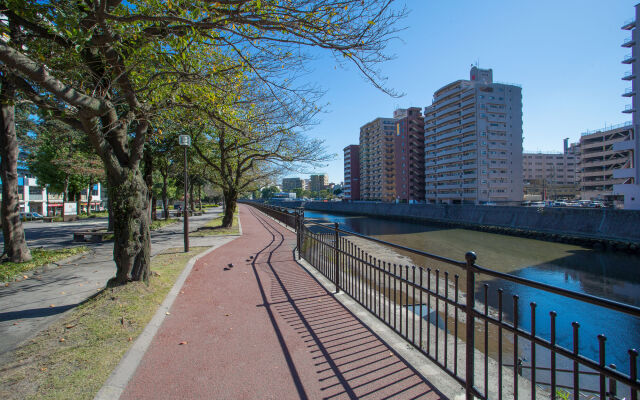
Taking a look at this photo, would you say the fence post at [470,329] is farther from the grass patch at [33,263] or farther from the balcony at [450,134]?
the balcony at [450,134]

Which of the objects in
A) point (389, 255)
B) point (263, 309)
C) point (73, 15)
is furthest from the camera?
point (389, 255)

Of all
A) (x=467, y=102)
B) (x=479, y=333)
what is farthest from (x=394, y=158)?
(x=479, y=333)

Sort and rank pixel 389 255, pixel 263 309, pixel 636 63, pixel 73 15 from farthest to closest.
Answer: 1. pixel 636 63
2. pixel 389 255
3. pixel 263 309
4. pixel 73 15

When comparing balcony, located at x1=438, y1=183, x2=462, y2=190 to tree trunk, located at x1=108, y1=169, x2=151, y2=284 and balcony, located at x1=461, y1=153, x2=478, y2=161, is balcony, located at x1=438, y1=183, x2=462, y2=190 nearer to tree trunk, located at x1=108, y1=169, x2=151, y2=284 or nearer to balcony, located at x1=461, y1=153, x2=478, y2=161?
balcony, located at x1=461, y1=153, x2=478, y2=161

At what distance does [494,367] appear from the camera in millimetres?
3684

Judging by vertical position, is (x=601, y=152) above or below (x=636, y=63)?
below

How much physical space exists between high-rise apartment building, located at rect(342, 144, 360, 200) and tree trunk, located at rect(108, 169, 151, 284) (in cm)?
10797

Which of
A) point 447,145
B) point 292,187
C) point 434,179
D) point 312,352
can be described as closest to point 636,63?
point 447,145

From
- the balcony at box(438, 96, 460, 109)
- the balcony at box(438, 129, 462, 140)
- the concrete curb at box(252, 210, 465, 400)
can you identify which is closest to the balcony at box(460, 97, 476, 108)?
the balcony at box(438, 96, 460, 109)

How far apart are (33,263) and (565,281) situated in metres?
21.7

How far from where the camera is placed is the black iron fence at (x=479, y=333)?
1.86 metres

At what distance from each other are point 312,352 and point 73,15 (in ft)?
17.9

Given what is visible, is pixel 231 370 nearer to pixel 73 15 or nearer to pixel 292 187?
pixel 73 15

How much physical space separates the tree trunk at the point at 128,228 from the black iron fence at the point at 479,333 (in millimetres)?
3489
